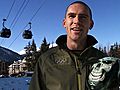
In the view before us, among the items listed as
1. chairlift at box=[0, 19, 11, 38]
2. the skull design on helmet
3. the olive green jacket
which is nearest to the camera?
the skull design on helmet

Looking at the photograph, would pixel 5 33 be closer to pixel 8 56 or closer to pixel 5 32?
pixel 5 32

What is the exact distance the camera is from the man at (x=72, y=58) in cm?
248

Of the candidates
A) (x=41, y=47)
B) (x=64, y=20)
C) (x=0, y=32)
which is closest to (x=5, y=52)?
(x=41, y=47)

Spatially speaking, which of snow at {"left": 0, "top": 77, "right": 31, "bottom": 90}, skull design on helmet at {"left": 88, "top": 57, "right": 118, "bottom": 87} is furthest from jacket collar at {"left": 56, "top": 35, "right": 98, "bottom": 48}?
snow at {"left": 0, "top": 77, "right": 31, "bottom": 90}

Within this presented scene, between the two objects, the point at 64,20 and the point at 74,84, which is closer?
the point at 74,84

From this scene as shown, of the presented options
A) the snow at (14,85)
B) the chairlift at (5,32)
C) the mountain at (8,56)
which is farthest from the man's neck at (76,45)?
the mountain at (8,56)

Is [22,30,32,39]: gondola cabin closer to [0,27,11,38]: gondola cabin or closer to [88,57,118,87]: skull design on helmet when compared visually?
[0,27,11,38]: gondola cabin

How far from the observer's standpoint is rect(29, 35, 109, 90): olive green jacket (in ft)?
8.11

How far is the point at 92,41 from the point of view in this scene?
8.73 feet

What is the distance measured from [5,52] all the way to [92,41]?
154 metres

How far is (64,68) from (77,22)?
1.26 ft

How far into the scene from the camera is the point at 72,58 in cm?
259

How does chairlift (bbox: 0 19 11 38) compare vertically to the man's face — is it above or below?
above

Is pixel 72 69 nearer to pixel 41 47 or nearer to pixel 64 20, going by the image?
pixel 64 20
